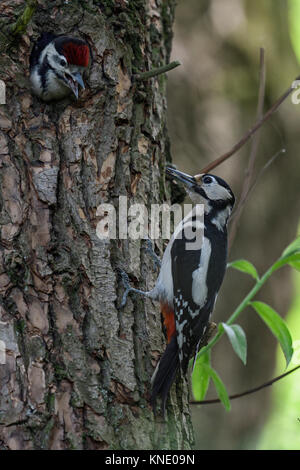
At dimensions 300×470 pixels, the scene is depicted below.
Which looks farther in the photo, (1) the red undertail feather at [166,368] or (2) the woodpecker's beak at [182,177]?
(2) the woodpecker's beak at [182,177]

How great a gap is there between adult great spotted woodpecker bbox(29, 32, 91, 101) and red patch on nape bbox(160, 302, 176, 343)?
3.53 ft

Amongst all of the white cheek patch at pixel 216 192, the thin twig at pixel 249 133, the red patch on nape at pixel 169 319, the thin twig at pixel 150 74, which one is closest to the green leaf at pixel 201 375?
the red patch on nape at pixel 169 319

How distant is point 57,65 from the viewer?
2.74 meters

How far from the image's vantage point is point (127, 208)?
2.74m

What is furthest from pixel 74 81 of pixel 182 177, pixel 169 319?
pixel 169 319

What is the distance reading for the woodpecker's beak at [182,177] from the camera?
330 centimetres

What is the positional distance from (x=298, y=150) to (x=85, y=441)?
3871 millimetres

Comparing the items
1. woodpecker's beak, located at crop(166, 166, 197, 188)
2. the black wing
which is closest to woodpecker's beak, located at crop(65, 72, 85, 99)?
woodpecker's beak, located at crop(166, 166, 197, 188)

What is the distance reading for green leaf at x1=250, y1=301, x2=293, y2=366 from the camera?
2.54 meters

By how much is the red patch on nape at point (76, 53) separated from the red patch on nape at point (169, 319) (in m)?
1.18

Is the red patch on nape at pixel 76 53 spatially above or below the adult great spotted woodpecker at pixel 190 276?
above

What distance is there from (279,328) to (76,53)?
5.05ft

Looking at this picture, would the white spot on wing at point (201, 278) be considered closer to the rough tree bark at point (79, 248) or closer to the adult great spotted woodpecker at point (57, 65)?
the rough tree bark at point (79, 248)
